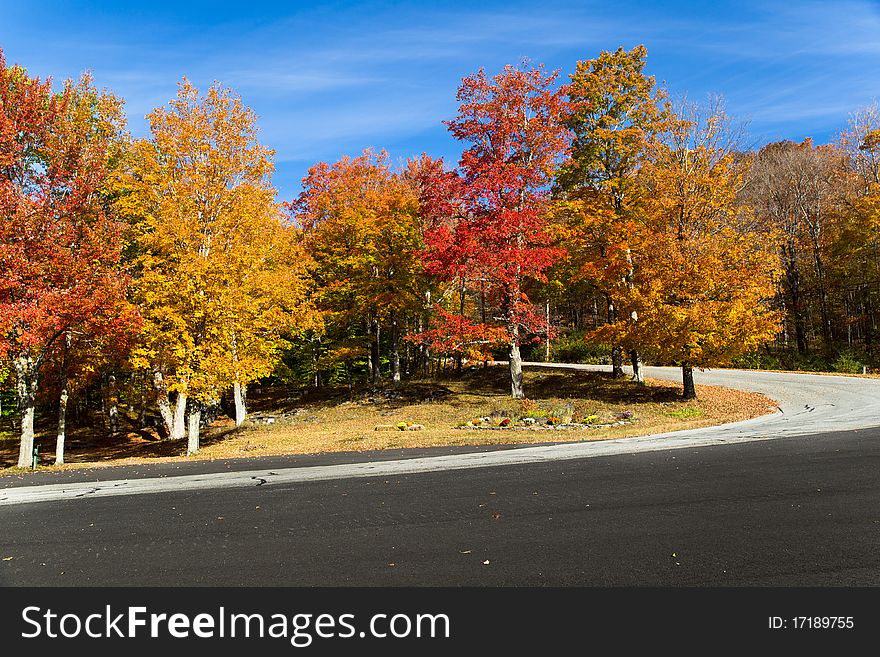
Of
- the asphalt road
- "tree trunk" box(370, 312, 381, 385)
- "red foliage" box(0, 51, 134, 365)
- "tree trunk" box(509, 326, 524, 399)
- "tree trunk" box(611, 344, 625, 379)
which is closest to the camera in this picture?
the asphalt road

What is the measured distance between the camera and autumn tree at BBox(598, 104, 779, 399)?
64.6ft

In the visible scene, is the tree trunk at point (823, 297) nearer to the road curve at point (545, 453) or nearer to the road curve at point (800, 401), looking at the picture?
the road curve at point (800, 401)

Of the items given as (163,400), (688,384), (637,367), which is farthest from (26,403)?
(637,367)

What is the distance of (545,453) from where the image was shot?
43.0 ft

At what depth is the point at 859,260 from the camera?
33125 mm

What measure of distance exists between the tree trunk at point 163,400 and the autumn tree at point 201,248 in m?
3.16

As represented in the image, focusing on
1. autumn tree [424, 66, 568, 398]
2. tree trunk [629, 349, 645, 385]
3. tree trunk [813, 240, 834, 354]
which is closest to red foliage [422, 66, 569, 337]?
autumn tree [424, 66, 568, 398]

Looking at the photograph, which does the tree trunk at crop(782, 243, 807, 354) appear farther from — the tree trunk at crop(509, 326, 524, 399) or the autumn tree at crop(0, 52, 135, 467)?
the autumn tree at crop(0, 52, 135, 467)

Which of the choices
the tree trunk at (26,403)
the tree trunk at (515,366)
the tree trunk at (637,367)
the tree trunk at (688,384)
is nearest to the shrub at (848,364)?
the tree trunk at (637,367)

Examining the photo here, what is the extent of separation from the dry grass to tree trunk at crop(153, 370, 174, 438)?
0.91m

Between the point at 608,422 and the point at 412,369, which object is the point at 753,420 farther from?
A: the point at 412,369

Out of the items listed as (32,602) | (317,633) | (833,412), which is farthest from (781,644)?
(833,412)

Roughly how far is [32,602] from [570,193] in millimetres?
24280

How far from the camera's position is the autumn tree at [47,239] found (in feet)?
47.5
